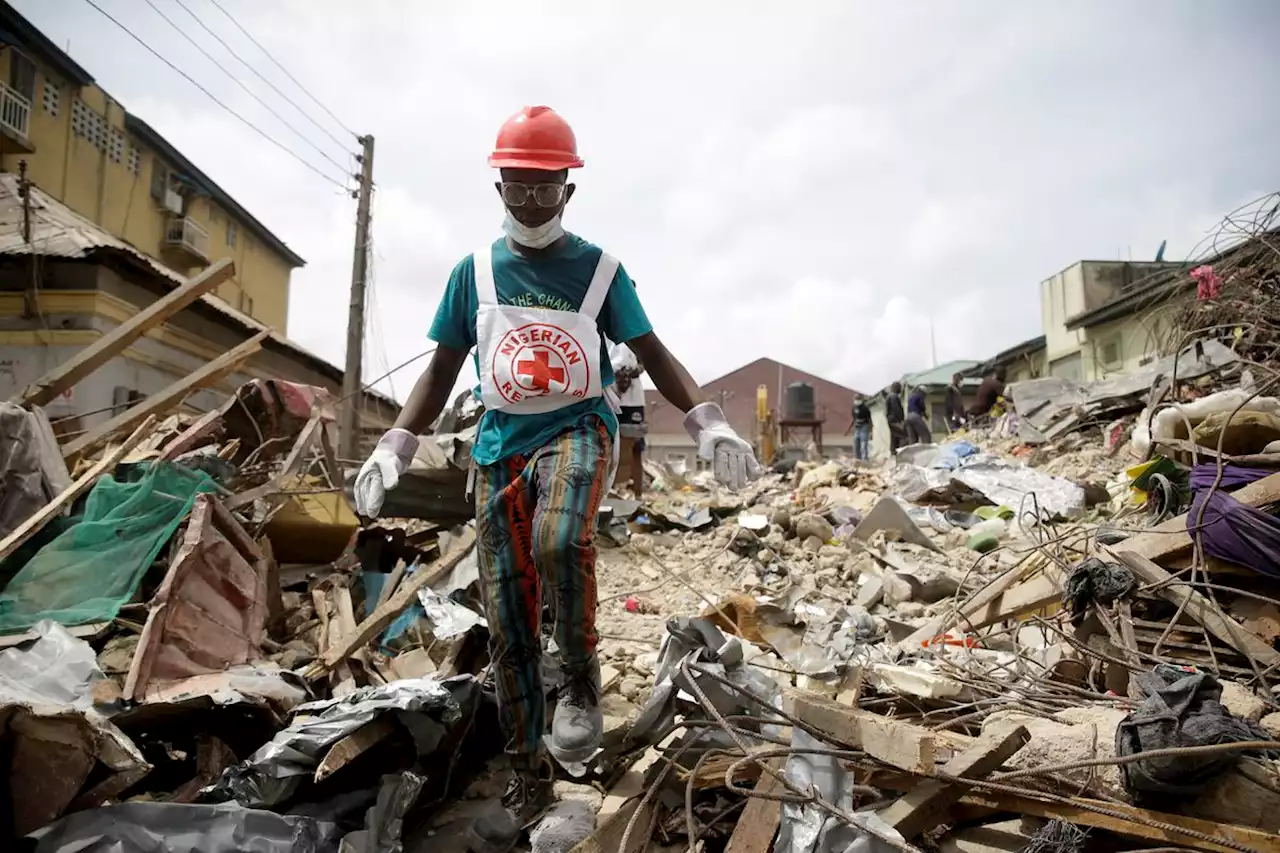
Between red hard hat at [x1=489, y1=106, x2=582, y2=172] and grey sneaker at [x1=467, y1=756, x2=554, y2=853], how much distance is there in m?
1.77

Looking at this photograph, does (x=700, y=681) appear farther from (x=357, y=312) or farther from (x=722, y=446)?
(x=357, y=312)

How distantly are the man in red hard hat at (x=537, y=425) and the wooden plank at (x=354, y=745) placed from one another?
12.7 inches

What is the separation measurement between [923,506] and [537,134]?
6.15m

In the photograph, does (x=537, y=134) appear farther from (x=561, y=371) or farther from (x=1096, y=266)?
(x=1096, y=266)

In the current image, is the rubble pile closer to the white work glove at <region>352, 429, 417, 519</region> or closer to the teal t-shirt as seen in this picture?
the white work glove at <region>352, 429, 417, 519</region>

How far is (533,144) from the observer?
2301mm

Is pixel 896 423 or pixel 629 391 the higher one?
pixel 896 423

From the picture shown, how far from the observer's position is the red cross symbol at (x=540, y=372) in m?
2.23

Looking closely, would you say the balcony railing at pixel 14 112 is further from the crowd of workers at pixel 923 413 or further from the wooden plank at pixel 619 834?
the wooden plank at pixel 619 834

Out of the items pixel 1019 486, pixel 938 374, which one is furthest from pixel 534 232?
pixel 938 374

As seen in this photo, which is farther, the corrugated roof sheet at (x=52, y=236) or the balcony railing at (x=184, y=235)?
the balcony railing at (x=184, y=235)

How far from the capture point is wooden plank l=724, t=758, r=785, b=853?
1.75m

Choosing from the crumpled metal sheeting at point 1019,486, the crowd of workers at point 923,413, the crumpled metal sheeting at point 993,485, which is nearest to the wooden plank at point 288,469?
the crumpled metal sheeting at point 1019,486

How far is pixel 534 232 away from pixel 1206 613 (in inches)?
106
